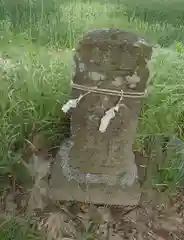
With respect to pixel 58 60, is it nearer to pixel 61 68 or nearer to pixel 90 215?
pixel 61 68

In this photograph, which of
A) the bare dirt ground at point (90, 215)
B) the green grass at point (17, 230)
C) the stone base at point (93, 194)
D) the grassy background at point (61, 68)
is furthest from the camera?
the grassy background at point (61, 68)

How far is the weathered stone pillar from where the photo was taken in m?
1.53

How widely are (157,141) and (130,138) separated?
10.3 inches

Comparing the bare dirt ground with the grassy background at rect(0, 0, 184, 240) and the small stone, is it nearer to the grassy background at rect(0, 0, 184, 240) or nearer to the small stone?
the grassy background at rect(0, 0, 184, 240)

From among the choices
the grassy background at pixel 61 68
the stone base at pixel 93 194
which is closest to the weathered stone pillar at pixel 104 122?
the stone base at pixel 93 194

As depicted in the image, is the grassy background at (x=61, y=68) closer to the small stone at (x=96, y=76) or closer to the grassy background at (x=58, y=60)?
the grassy background at (x=58, y=60)

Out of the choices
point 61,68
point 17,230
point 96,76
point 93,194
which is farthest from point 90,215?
point 61,68

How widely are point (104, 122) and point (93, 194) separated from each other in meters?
0.30

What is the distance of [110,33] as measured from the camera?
5.07 feet

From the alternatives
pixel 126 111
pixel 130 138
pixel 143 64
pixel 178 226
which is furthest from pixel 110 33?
pixel 178 226

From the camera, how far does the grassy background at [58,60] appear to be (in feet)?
6.29

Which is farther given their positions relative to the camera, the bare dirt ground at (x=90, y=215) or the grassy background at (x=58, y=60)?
the grassy background at (x=58, y=60)

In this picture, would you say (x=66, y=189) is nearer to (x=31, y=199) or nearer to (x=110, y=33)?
(x=31, y=199)

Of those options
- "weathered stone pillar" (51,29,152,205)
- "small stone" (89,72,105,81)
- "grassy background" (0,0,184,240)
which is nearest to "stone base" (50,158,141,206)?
"weathered stone pillar" (51,29,152,205)
